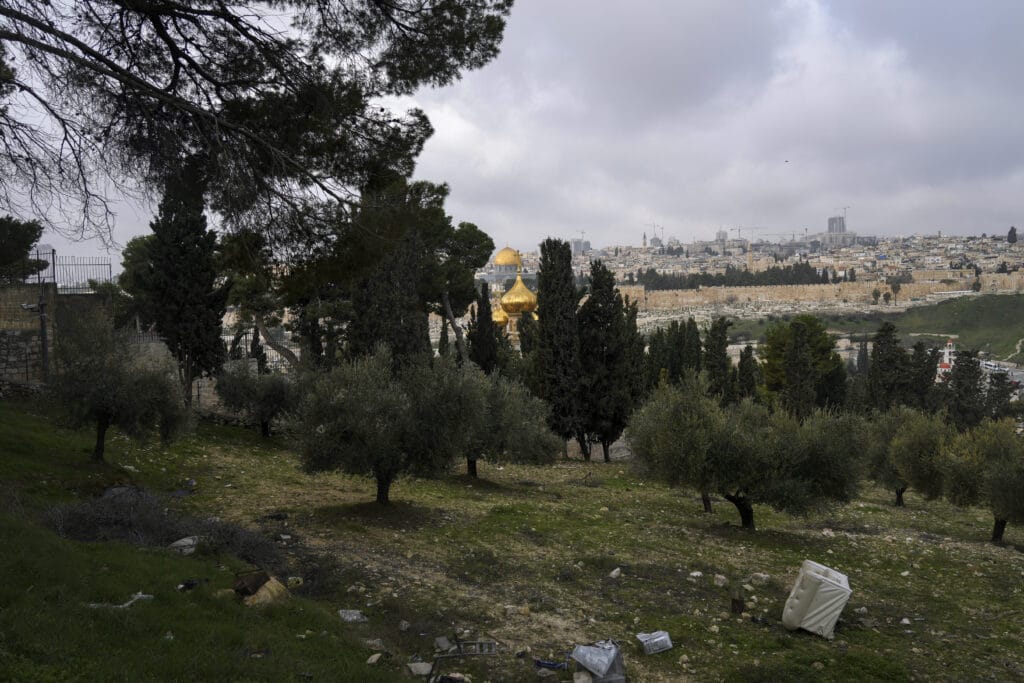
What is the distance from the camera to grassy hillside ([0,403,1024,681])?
6789 millimetres

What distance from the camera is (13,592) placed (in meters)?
6.43

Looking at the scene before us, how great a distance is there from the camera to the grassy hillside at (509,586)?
22.3ft

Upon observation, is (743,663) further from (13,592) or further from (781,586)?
(13,592)

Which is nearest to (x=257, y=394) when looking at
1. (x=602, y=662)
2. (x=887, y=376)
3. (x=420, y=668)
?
(x=420, y=668)

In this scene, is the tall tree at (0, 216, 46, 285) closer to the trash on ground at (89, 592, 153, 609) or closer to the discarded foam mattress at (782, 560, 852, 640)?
the trash on ground at (89, 592, 153, 609)

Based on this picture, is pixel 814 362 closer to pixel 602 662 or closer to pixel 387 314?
pixel 387 314

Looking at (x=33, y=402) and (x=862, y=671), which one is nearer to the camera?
(x=862, y=671)

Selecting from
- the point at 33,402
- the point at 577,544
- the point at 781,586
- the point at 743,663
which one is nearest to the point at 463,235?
the point at 33,402

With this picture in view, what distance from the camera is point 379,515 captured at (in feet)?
45.7

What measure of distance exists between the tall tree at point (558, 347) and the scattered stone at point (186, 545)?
64.6 feet

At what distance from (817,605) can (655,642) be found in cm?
232

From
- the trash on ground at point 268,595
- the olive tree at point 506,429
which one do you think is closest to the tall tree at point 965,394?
the olive tree at point 506,429

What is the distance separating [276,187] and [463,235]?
2622 centimetres

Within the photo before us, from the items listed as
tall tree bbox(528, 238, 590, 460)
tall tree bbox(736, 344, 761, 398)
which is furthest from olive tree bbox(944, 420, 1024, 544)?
tall tree bbox(736, 344, 761, 398)
